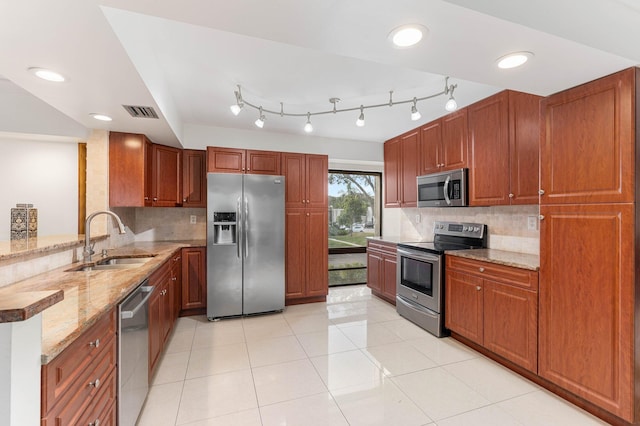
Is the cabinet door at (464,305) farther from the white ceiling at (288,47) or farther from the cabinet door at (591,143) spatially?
the white ceiling at (288,47)

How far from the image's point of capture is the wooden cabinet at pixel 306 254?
3.88 m

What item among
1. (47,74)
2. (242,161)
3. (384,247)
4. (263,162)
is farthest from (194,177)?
(384,247)

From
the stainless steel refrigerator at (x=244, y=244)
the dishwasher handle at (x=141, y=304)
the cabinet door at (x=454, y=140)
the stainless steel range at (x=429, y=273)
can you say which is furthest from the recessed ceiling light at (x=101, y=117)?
the cabinet door at (x=454, y=140)

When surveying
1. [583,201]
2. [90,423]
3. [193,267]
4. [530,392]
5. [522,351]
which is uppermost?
[583,201]

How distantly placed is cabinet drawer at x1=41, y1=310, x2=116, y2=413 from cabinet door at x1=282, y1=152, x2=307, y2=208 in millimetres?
2638

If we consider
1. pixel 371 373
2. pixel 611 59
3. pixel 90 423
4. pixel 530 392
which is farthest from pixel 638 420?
pixel 90 423

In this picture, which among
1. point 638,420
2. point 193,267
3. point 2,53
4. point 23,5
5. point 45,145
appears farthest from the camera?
point 193,267

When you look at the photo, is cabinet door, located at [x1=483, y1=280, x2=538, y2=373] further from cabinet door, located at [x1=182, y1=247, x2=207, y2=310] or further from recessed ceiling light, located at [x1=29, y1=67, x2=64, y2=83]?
recessed ceiling light, located at [x1=29, y1=67, x2=64, y2=83]

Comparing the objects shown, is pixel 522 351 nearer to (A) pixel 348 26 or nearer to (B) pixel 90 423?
(A) pixel 348 26

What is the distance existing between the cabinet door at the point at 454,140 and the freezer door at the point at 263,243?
199 cm

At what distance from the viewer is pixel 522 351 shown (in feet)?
7.22

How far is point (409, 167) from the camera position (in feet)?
12.9

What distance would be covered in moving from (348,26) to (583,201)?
1.84 metres

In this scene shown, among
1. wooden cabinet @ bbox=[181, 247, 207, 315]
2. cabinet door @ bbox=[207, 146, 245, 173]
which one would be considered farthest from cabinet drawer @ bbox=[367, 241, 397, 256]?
wooden cabinet @ bbox=[181, 247, 207, 315]
